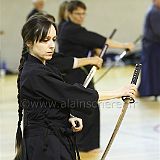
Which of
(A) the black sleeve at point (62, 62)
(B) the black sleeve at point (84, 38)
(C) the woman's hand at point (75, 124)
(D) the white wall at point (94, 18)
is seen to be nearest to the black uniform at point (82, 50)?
(B) the black sleeve at point (84, 38)

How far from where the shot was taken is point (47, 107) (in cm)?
228

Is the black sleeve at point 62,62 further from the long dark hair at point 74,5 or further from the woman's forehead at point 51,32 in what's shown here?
the woman's forehead at point 51,32

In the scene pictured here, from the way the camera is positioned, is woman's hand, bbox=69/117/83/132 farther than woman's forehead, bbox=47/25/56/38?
Yes

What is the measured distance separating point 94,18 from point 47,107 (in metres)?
8.89

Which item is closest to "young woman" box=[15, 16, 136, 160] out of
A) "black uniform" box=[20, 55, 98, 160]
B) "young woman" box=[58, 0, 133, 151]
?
"black uniform" box=[20, 55, 98, 160]

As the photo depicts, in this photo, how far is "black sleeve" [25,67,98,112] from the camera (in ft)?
7.30

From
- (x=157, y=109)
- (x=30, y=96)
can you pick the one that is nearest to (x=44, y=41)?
(x=30, y=96)

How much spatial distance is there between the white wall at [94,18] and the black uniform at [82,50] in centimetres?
609

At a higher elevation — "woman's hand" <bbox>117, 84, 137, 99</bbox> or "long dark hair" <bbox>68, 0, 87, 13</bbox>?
"long dark hair" <bbox>68, 0, 87, 13</bbox>

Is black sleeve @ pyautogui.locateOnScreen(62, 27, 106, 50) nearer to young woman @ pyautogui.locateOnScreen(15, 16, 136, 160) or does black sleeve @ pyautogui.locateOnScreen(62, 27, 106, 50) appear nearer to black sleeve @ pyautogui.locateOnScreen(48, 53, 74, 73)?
black sleeve @ pyautogui.locateOnScreen(48, 53, 74, 73)

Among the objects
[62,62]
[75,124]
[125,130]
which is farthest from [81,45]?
[75,124]

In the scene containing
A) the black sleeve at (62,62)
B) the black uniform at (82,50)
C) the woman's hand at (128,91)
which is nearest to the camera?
the woman's hand at (128,91)

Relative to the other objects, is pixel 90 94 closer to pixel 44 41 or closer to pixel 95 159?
pixel 44 41

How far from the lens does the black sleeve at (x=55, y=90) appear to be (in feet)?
7.30
